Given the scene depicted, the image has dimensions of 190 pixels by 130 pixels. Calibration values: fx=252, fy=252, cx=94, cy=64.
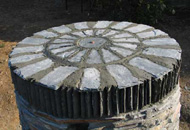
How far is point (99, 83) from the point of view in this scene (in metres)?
1.98

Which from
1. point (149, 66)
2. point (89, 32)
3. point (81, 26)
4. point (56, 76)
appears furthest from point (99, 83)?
point (81, 26)

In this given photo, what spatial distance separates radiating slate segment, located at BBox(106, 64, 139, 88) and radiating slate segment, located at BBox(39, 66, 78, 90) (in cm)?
32

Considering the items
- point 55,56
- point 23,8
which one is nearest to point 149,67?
point 55,56

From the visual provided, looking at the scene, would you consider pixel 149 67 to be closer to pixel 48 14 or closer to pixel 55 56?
pixel 55 56

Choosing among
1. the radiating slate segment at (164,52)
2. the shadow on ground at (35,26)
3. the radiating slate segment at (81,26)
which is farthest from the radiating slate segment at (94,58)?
the shadow on ground at (35,26)

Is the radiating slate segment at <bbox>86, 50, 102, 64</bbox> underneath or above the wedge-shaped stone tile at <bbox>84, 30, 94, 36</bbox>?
underneath

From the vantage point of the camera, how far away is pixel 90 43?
2586 mm

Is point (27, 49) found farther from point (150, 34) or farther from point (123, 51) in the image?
point (150, 34)

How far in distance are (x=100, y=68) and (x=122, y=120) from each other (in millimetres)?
473

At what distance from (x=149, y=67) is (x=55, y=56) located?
2.89ft

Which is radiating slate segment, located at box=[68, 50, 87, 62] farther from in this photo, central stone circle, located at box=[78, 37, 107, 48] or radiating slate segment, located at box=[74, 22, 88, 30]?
radiating slate segment, located at box=[74, 22, 88, 30]

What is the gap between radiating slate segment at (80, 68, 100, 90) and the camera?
194 centimetres

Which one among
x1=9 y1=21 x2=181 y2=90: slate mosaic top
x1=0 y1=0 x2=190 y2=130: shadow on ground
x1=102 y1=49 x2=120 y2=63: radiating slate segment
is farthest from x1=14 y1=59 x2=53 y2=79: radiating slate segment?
x1=0 y1=0 x2=190 y2=130: shadow on ground

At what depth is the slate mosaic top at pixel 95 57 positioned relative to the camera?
80.3 inches
